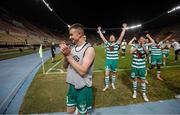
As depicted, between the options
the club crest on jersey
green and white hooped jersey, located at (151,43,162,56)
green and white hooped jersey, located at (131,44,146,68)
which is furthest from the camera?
green and white hooped jersey, located at (151,43,162,56)

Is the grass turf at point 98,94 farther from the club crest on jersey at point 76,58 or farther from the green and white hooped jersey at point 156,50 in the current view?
the club crest on jersey at point 76,58

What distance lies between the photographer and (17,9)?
7006 centimetres

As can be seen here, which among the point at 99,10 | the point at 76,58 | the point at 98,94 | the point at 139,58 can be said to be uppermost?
the point at 99,10

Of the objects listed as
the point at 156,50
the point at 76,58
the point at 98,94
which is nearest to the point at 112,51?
the point at 98,94

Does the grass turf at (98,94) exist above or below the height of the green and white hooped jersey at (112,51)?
below

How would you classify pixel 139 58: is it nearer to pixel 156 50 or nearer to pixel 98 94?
pixel 98 94

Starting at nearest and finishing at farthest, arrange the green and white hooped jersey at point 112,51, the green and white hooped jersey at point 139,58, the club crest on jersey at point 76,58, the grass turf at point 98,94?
the club crest on jersey at point 76,58 < the grass turf at point 98,94 < the green and white hooped jersey at point 139,58 < the green and white hooped jersey at point 112,51

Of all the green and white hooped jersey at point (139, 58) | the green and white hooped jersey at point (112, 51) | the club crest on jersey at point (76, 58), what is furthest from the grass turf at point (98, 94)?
the club crest on jersey at point (76, 58)

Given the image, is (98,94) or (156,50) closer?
(98,94)

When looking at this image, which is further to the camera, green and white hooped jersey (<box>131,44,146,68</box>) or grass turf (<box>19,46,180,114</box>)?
green and white hooped jersey (<box>131,44,146,68</box>)

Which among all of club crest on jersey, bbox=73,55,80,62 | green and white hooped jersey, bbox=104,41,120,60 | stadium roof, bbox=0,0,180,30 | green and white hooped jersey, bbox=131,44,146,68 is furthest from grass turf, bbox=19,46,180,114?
stadium roof, bbox=0,0,180,30

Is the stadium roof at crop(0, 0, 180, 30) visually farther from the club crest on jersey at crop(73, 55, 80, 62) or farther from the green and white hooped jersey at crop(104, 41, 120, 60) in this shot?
the club crest on jersey at crop(73, 55, 80, 62)

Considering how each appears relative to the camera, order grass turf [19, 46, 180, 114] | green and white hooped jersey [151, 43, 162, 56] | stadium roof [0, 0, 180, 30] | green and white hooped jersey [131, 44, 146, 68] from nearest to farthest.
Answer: grass turf [19, 46, 180, 114], green and white hooped jersey [131, 44, 146, 68], green and white hooped jersey [151, 43, 162, 56], stadium roof [0, 0, 180, 30]

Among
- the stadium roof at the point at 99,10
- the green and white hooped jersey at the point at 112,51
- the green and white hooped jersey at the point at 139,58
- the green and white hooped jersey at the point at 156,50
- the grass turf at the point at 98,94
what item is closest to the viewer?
the grass turf at the point at 98,94
